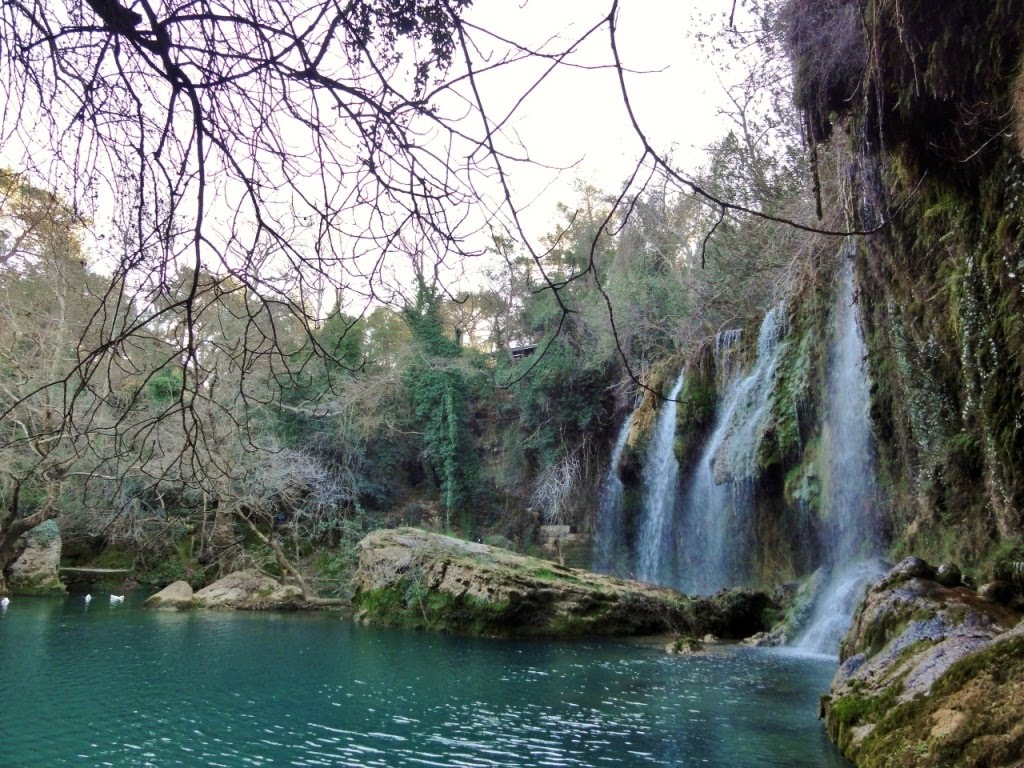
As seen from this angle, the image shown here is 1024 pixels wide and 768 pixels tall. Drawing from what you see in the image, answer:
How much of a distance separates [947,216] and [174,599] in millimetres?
14620

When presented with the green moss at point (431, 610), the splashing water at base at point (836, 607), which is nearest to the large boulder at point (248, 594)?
the green moss at point (431, 610)

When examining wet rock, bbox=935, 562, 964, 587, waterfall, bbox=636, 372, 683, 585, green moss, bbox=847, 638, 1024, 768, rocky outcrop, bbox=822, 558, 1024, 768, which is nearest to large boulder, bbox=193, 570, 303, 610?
waterfall, bbox=636, 372, 683, 585

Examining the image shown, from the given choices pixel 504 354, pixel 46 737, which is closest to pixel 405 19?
pixel 46 737

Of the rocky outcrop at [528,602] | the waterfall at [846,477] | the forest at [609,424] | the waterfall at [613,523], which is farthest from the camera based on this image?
the waterfall at [613,523]

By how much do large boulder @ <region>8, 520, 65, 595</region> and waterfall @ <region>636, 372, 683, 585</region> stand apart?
1279 cm

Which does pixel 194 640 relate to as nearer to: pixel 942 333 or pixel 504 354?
pixel 942 333

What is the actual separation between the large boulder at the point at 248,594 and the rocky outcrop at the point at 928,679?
38.3ft

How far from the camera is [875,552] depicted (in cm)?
1061

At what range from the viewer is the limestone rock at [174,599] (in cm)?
1511

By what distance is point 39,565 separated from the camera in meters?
17.4

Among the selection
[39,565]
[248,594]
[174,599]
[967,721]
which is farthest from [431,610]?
[39,565]

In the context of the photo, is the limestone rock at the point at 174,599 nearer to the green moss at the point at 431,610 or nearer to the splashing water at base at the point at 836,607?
the green moss at the point at 431,610

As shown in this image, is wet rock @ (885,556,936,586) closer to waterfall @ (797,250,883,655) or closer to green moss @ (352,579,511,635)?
waterfall @ (797,250,883,655)

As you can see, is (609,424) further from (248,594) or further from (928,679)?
(928,679)
